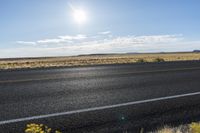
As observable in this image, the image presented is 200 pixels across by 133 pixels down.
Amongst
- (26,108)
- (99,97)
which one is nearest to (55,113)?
(26,108)

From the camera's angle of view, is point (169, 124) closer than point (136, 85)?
Yes

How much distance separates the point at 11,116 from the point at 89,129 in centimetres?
167

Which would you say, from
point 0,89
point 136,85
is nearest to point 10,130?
point 0,89

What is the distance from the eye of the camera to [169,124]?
6.75 metres

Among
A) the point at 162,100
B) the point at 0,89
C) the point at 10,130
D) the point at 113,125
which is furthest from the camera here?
the point at 0,89

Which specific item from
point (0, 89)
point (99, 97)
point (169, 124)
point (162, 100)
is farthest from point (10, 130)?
point (0, 89)

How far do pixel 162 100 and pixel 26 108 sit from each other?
10.9ft

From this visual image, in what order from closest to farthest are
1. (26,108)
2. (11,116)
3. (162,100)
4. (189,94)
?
1. (11,116)
2. (26,108)
3. (162,100)
4. (189,94)

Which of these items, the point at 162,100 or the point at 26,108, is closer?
the point at 26,108

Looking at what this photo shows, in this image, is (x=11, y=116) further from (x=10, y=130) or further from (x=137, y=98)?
(x=137, y=98)

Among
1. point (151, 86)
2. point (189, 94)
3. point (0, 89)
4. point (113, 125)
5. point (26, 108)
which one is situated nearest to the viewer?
point (113, 125)

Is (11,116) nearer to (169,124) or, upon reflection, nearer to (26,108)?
(26,108)

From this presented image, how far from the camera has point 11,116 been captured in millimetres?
6988

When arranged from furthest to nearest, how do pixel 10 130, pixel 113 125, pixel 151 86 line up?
1. pixel 151 86
2. pixel 113 125
3. pixel 10 130
